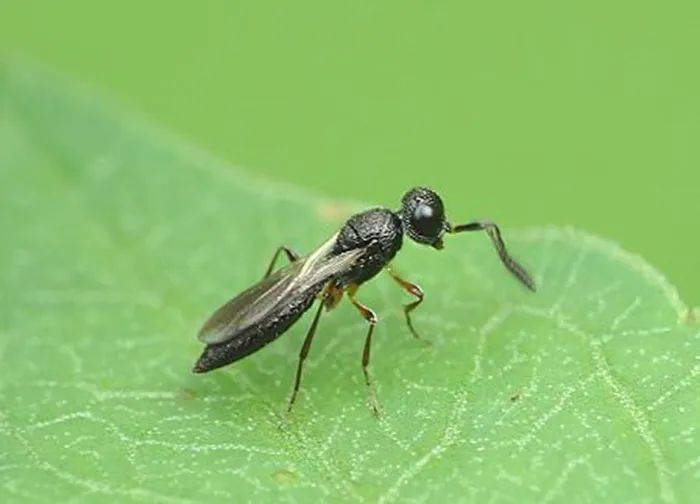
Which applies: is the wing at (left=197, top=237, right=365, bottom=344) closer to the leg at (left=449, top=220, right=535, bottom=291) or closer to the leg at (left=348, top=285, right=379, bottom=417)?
the leg at (left=348, top=285, right=379, bottom=417)

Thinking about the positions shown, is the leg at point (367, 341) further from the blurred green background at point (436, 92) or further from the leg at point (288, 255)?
the blurred green background at point (436, 92)

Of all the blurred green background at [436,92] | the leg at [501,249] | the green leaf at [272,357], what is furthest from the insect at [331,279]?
the blurred green background at [436,92]

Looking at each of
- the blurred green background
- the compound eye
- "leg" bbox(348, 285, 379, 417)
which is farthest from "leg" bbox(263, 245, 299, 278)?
the blurred green background

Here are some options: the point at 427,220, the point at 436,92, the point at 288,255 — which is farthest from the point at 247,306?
the point at 436,92

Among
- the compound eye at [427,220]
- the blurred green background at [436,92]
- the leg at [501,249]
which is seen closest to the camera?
the leg at [501,249]

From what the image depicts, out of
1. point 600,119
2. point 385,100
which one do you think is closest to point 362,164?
point 385,100

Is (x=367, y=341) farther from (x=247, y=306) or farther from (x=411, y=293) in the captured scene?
(x=247, y=306)
